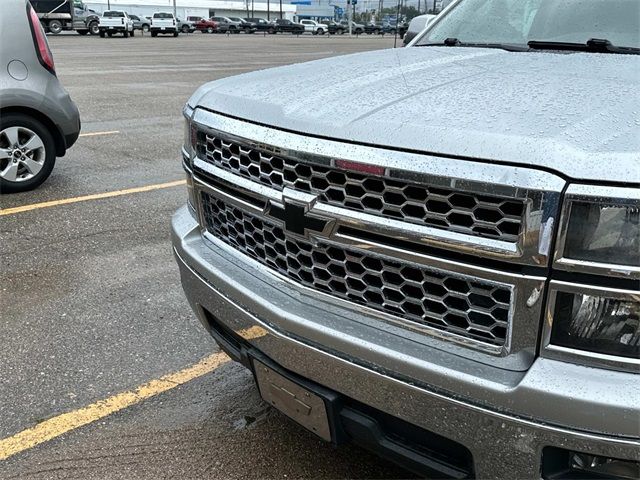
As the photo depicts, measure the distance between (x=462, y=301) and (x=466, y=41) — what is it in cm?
200

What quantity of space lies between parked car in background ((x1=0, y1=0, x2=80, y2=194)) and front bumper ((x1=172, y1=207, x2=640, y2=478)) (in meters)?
4.41

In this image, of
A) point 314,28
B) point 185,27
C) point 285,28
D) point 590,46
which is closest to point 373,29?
point 314,28

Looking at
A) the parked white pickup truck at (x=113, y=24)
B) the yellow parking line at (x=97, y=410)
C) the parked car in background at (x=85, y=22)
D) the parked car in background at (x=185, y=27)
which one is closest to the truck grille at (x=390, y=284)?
the yellow parking line at (x=97, y=410)

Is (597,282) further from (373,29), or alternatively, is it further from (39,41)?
(373,29)

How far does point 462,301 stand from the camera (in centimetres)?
173

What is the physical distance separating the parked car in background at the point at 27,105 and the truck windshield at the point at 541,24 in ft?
12.7

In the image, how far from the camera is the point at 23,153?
5969mm

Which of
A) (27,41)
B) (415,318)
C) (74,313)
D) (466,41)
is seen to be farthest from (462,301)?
(27,41)

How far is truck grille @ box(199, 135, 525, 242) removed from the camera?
62.8 inches

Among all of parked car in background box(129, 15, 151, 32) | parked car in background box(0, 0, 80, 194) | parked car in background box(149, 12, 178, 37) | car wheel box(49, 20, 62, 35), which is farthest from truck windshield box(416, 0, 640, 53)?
parked car in background box(129, 15, 151, 32)

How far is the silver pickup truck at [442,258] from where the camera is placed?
151cm

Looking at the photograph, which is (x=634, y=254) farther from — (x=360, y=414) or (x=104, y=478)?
(x=104, y=478)

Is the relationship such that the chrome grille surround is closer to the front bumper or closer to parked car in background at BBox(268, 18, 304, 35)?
the front bumper

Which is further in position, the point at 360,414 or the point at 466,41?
the point at 466,41
